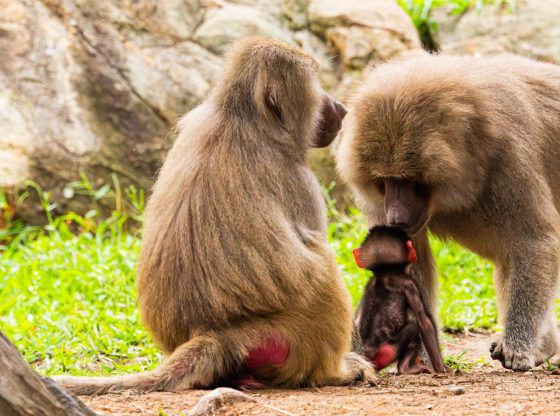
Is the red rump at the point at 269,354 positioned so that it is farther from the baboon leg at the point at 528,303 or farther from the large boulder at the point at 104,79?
the large boulder at the point at 104,79

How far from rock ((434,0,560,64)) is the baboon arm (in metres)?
4.59

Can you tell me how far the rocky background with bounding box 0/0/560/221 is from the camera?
7.44 meters

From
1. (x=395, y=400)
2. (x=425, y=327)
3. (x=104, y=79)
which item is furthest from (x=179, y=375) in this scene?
(x=104, y=79)

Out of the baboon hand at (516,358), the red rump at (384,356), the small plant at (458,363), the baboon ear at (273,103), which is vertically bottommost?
the small plant at (458,363)

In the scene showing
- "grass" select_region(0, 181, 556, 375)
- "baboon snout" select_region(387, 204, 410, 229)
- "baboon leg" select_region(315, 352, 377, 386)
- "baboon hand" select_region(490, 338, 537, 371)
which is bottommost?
"grass" select_region(0, 181, 556, 375)

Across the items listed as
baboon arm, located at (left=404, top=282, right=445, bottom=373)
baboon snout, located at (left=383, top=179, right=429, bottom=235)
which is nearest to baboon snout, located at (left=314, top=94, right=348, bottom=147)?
baboon snout, located at (left=383, top=179, right=429, bottom=235)

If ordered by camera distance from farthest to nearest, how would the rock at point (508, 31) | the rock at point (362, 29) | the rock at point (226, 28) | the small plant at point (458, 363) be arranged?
the rock at point (508, 31), the rock at point (362, 29), the rock at point (226, 28), the small plant at point (458, 363)

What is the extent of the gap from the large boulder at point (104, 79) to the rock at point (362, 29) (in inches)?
0.8

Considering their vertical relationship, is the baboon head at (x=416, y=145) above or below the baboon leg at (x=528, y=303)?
above

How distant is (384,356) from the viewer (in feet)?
15.0

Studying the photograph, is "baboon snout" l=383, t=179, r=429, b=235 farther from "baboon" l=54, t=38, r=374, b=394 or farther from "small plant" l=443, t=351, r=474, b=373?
"small plant" l=443, t=351, r=474, b=373

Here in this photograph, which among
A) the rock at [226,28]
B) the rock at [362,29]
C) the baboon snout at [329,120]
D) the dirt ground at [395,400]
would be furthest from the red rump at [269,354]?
the rock at [362,29]

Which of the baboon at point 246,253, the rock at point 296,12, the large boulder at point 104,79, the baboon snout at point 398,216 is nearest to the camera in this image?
the baboon at point 246,253

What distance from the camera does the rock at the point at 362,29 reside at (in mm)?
8336
